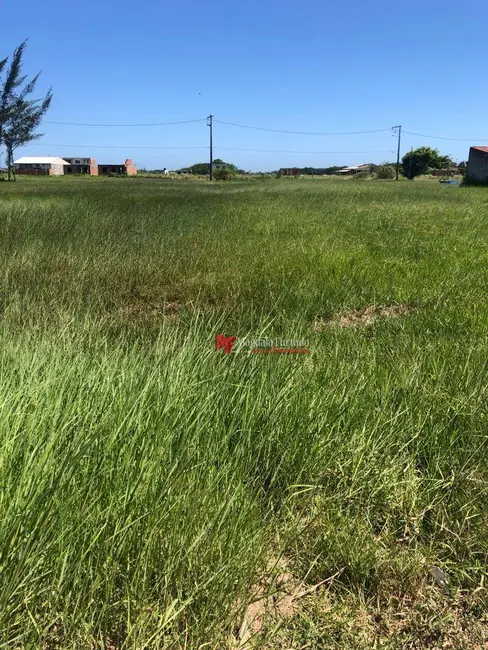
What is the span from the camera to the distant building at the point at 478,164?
4238 centimetres

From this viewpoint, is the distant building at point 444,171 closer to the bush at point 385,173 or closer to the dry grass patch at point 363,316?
the bush at point 385,173

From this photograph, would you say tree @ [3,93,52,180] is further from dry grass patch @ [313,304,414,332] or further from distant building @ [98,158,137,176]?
distant building @ [98,158,137,176]

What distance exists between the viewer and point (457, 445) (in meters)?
2.25

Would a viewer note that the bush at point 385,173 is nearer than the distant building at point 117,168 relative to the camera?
Yes

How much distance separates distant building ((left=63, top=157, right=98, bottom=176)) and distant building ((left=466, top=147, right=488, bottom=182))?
8075cm

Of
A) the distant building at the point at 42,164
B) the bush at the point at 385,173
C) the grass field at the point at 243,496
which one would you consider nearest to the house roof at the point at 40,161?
the distant building at the point at 42,164

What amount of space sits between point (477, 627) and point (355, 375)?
4.90ft

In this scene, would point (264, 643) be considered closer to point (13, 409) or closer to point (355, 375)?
point (13, 409)

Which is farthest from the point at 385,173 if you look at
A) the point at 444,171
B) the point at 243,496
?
the point at 243,496

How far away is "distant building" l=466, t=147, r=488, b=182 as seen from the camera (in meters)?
42.4

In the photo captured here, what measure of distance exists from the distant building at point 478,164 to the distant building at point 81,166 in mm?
80751

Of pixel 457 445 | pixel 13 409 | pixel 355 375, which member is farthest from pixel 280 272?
pixel 13 409

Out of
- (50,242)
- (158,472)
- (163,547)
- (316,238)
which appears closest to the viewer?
(163,547)

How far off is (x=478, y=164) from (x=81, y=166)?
88432 mm
